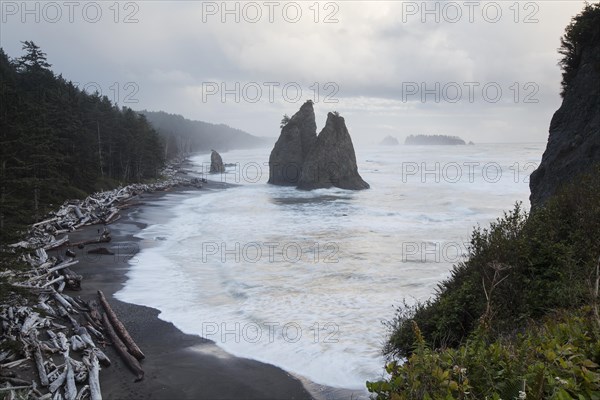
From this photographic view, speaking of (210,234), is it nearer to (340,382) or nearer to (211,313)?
(211,313)

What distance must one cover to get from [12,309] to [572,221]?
15049mm

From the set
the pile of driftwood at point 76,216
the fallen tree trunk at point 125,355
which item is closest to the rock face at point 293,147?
the pile of driftwood at point 76,216

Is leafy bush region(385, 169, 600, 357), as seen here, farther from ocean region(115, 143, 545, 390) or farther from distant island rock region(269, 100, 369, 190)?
distant island rock region(269, 100, 369, 190)

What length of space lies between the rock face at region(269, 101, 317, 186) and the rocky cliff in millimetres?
42864

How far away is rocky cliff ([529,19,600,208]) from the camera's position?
1461 centimetres

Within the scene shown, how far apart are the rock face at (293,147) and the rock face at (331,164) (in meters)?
4.17

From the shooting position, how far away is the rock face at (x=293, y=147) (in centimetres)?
5972

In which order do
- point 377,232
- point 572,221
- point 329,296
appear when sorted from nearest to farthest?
point 572,221, point 329,296, point 377,232

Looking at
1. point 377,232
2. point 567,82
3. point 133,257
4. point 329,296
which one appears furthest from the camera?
point 377,232

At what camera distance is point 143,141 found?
60.9 m

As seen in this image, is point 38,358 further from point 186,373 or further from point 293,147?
point 293,147

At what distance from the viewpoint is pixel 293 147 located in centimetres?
6012

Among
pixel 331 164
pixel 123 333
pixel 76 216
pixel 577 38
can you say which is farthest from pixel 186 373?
pixel 331 164

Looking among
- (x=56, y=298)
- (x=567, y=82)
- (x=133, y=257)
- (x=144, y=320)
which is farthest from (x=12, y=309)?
(x=567, y=82)
